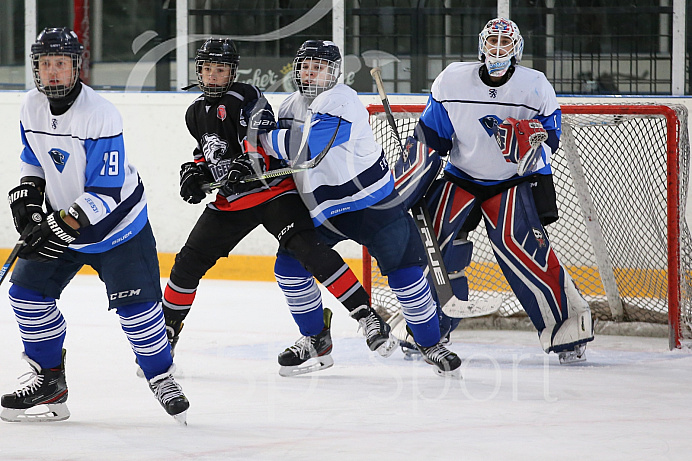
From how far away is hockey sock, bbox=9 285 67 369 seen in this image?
2.49 meters

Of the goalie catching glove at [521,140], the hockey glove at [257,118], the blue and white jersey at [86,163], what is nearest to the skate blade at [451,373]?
the goalie catching glove at [521,140]

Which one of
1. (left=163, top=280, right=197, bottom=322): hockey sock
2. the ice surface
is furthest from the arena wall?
(left=163, top=280, right=197, bottom=322): hockey sock

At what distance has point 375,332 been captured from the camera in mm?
3039

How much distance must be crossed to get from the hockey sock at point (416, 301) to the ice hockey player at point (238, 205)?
0.29 feet

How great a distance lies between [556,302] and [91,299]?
2.62 meters

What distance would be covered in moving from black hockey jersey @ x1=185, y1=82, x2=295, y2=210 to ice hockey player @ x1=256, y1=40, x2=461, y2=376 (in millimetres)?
104

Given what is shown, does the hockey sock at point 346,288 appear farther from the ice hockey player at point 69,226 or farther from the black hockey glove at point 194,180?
the ice hockey player at point 69,226

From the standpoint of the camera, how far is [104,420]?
8.41ft

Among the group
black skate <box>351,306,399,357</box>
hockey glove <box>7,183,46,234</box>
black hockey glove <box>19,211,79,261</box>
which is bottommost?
black skate <box>351,306,399,357</box>

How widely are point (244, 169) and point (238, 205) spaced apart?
15 centimetres

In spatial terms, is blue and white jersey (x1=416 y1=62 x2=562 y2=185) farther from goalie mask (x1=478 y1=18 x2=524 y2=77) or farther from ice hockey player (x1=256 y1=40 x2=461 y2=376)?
ice hockey player (x1=256 y1=40 x2=461 y2=376)

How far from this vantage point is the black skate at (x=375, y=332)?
9.96 ft

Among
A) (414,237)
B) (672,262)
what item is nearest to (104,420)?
(414,237)

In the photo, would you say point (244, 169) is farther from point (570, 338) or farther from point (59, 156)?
point (570, 338)
